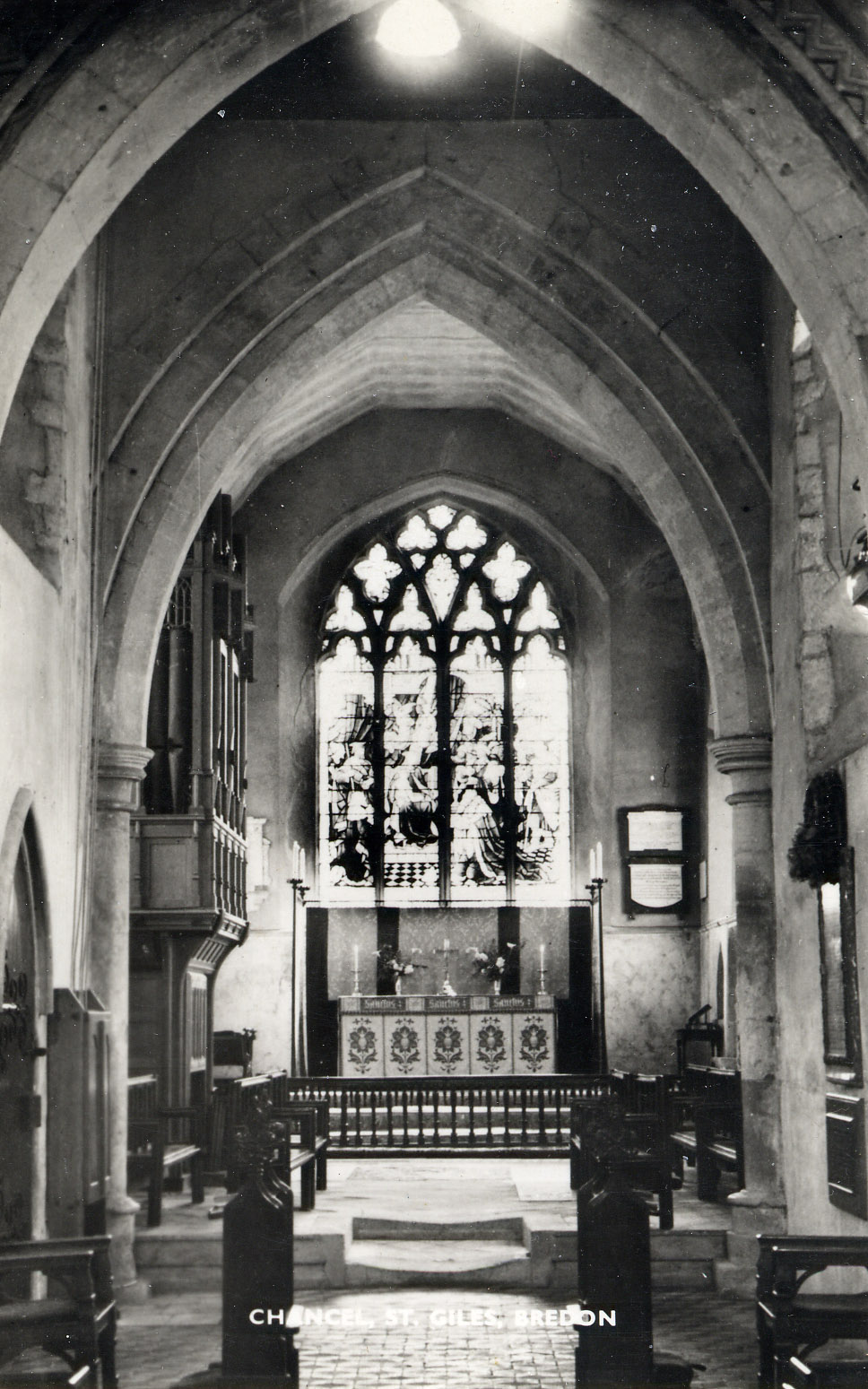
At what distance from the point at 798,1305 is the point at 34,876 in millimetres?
4018

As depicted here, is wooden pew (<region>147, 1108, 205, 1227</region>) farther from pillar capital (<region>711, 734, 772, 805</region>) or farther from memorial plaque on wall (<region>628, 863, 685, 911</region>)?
memorial plaque on wall (<region>628, 863, 685, 911</region>)

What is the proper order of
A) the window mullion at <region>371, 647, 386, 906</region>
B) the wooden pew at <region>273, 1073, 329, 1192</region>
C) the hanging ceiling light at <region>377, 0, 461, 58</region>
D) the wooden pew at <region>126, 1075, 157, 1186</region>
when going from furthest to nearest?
1. the window mullion at <region>371, 647, 386, 906</region>
2. the wooden pew at <region>273, 1073, 329, 1192</region>
3. the wooden pew at <region>126, 1075, 157, 1186</region>
4. the hanging ceiling light at <region>377, 0, 461, 58</region>

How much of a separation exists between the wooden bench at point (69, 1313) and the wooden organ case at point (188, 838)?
5267 millimetres

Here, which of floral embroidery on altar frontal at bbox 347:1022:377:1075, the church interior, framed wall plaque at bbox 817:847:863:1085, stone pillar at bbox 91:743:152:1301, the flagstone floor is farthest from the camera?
floral embroidery on altar frontal at bbox 347:1022:377:1075

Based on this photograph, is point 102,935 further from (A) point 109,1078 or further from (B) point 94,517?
(B) point 94,517

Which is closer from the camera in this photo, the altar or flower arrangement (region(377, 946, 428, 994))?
the altar

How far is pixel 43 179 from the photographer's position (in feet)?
20.3

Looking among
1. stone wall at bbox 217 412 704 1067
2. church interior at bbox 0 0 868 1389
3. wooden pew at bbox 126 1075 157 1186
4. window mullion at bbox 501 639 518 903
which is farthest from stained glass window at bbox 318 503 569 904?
wooden pew at bbox 126 1075 157 1186

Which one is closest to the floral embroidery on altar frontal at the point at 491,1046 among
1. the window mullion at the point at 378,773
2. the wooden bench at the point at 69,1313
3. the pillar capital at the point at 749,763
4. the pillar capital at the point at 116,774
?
the window mullion at the point at 378,773

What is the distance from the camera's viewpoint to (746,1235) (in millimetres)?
8727

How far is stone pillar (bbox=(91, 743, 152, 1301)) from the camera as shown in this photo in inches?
341

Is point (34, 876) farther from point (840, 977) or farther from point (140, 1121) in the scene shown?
point (840, 977)

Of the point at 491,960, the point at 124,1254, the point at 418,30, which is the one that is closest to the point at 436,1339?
the point at 124,1254

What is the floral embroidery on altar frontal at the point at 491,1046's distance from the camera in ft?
48.5
